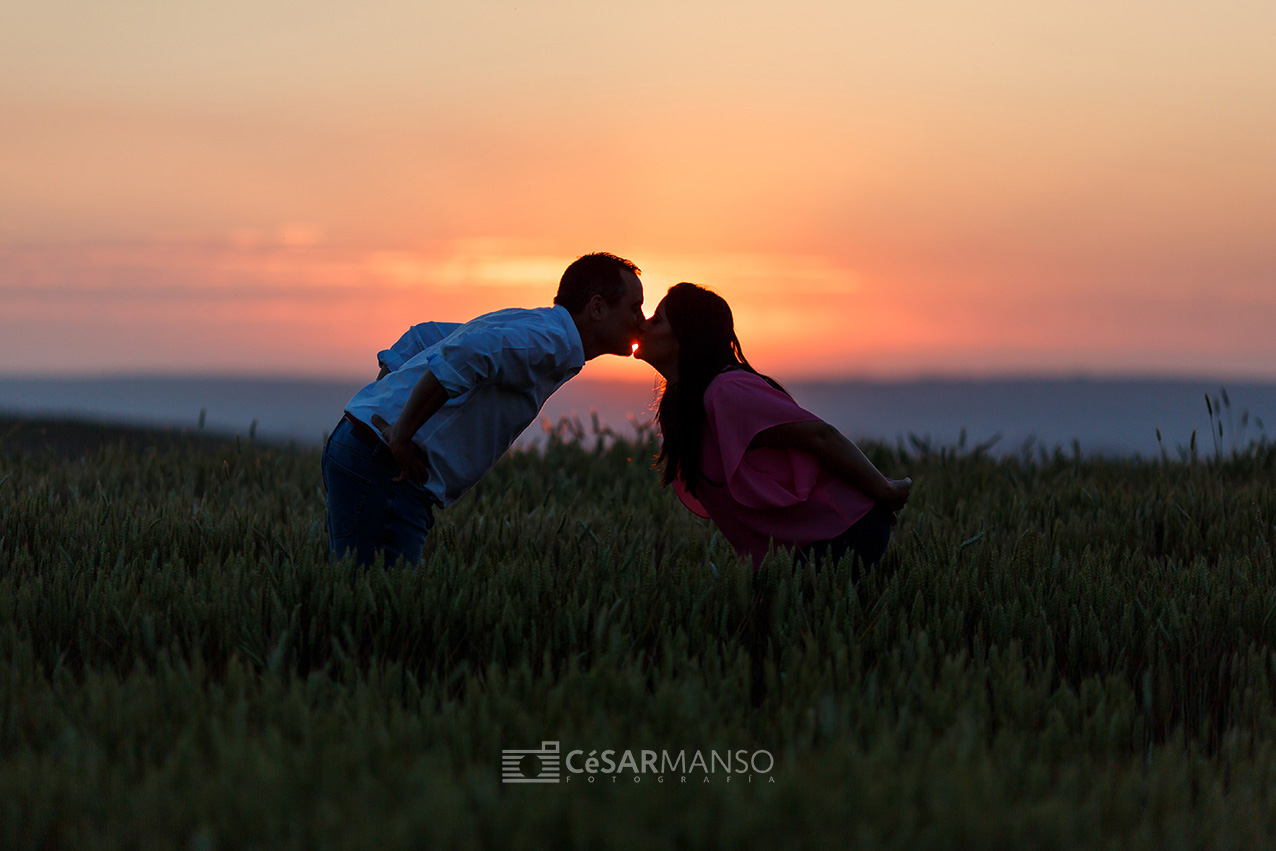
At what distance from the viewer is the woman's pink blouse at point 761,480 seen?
11.5 feet

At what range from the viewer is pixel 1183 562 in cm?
470

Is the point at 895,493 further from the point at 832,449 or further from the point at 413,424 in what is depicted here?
the point at 413,424

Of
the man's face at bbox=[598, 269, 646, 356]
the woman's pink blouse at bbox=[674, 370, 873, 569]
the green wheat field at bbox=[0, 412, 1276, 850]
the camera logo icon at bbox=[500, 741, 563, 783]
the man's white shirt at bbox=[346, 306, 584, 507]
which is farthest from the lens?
the man's face at bbox=[598, 269, 646, 356]

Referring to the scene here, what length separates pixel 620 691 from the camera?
7.73 ft

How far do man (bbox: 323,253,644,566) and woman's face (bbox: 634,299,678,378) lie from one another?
6 centimetres

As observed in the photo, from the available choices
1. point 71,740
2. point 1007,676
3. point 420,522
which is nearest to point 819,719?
point 1007,676

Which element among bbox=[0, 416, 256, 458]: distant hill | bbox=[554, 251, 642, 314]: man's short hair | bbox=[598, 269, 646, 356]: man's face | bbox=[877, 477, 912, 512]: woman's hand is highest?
bbox=[554, 251, 642, 314]: man's short hair

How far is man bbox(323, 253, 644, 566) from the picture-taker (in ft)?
11.7

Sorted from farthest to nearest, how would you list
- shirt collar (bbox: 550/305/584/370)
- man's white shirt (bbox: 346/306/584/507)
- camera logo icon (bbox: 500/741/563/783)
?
shirt collar (bbox: 550/305/584/370) < man's white shirt (bbox: 346/306/584/507) < camera logo icon (bbox: 500/741/563/783)

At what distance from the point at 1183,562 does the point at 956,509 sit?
1.29m

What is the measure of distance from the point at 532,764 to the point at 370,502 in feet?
6.41

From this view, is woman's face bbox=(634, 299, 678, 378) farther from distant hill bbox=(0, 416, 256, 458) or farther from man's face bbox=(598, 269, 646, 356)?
distant hill bbox=(0, 416, 256, 458)

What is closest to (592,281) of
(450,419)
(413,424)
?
(450,419)

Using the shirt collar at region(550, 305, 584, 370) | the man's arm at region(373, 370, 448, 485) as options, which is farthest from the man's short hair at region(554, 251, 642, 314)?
the man's arm at region(373, 370, 448, 485)
